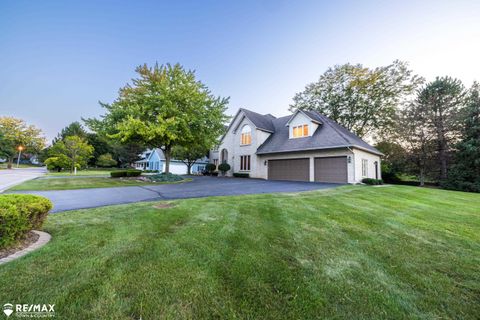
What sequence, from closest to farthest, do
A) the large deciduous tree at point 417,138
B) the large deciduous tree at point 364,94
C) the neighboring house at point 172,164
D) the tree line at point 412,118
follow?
the tree line at point 412,118
the large deciduous tree at point 417,138
the large deciduous tree at point 364,94
the neighboring house at point 172,164

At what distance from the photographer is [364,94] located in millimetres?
23016

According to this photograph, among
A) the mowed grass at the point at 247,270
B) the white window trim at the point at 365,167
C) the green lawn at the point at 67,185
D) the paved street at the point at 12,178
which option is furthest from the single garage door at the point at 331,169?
the paved street at the point at 12,178

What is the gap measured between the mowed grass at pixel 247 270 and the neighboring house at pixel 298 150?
10526 millimetres

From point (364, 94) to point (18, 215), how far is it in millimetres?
29464

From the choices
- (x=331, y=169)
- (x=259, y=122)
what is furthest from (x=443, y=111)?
(x=259, y=122)

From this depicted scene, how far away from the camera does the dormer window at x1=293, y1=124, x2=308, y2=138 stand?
16750 millimetres

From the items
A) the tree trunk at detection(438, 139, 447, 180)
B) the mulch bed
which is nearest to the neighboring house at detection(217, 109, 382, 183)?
the tree trunk at detection(438, 139, 447, 180)

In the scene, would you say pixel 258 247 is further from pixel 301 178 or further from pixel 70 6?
pixel 70 6

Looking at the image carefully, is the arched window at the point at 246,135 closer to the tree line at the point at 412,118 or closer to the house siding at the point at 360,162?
the house siding at the point at 360,162

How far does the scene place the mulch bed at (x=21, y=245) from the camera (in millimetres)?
2602

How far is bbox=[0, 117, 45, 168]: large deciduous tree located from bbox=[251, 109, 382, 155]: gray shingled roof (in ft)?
150

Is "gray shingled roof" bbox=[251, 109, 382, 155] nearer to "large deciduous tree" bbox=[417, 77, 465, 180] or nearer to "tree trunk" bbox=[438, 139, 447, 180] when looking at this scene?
"tree trunk" bbox=[438, 139, 447, 180]

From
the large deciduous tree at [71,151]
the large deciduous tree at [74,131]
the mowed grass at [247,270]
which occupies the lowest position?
the mowed grass at [247,270]

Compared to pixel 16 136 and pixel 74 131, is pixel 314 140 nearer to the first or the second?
pixel 74 131
